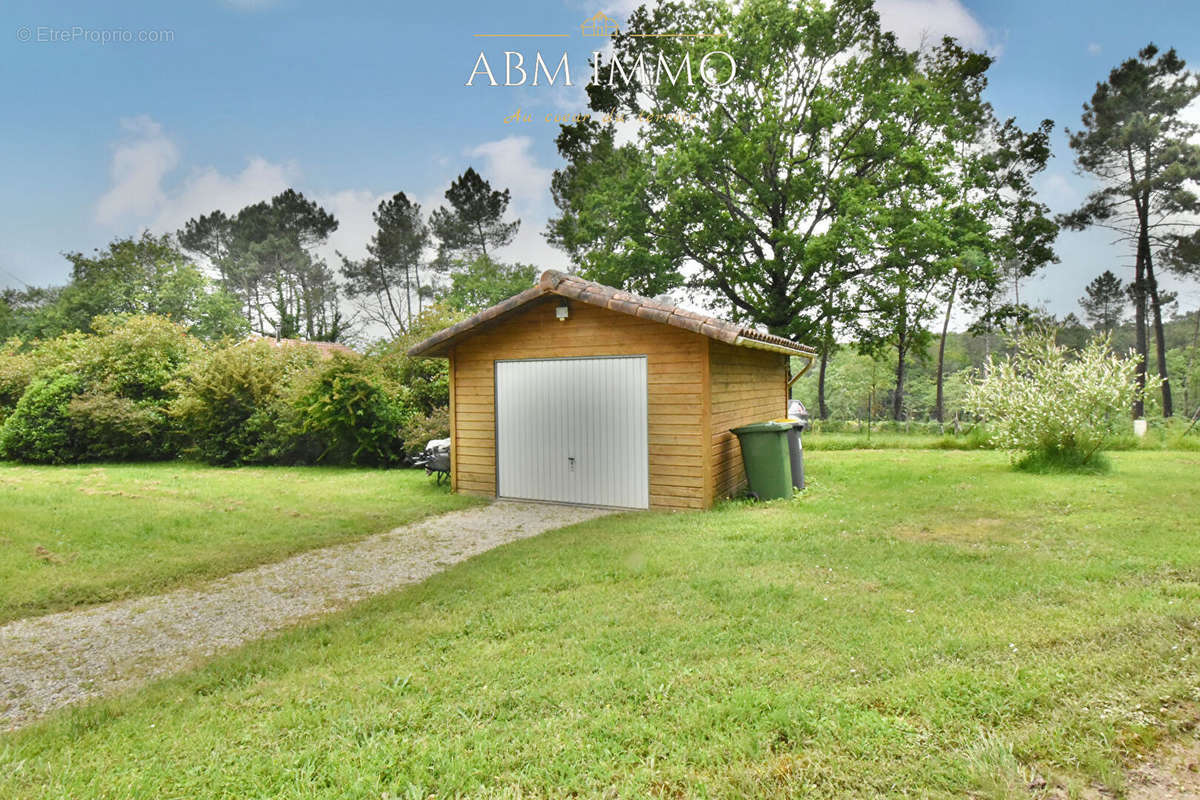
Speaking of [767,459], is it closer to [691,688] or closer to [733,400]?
[733,400]

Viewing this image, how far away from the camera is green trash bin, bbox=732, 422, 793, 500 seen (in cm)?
790

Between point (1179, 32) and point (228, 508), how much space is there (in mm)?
30980

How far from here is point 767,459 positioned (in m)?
7.95

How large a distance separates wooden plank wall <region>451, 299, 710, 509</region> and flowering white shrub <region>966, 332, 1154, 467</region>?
623 cm

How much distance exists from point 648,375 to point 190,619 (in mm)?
5296

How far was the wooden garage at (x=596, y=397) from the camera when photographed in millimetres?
7438

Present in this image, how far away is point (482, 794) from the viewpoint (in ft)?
7.02

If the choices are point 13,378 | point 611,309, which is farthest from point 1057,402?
point 13,378

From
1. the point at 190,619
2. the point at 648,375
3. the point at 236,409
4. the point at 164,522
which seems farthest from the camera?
the point at 236,409

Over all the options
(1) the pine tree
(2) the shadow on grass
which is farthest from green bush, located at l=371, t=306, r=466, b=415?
(1) the pine tree

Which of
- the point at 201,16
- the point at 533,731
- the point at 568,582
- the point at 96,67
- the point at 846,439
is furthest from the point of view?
the point at 96,67

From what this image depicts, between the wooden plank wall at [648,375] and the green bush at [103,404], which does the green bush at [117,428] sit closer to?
the green bush at [103,404]

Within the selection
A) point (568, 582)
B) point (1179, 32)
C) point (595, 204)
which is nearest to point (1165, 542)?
point (568, 582)

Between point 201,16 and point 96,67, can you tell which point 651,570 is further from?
point 96,67
